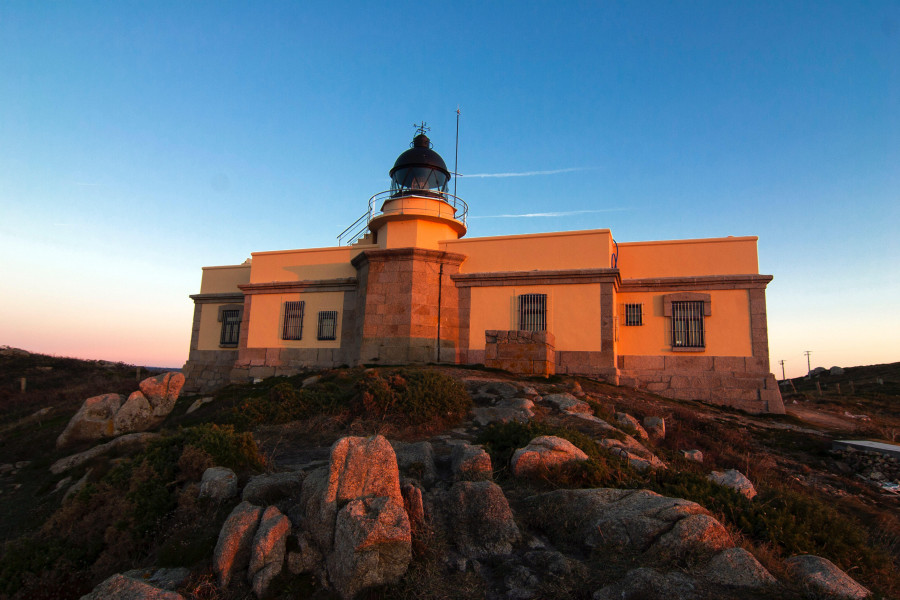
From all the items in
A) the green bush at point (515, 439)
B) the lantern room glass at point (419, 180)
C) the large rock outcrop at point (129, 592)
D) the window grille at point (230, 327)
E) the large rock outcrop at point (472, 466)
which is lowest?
the large rock outcrop at point (129, 592)

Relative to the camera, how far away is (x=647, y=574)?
3.89m

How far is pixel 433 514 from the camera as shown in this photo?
5.15m

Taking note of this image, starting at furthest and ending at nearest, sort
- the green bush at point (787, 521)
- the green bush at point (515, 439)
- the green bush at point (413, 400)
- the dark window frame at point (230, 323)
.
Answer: the dark window frame at point (230, 323)
the green bush at point (413, 400)
the green bush at point (515, 439)
the green bush at point (787, 521)

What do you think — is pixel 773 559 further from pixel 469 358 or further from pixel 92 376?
pixel 92 376

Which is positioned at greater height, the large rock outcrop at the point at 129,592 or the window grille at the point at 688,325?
the window grille at the point at 688,325

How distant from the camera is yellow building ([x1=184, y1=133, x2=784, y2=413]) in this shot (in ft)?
55.5

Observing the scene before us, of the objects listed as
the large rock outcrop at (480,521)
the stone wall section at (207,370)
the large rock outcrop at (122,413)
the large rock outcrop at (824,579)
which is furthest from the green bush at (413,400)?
the stone wall section at (207,370)

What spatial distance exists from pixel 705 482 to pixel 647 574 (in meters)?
2.53

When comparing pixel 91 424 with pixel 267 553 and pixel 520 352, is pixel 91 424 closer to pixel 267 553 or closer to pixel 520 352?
pixel 520 352

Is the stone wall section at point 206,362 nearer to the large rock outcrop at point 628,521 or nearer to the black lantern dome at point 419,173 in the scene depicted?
the black lantern dome at point 419,173

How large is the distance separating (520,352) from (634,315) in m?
5.21

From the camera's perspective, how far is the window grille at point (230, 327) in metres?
23.2

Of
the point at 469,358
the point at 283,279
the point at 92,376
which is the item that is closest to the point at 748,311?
the point at 469,358

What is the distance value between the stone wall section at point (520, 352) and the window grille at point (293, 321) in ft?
29.0
